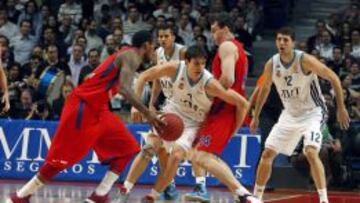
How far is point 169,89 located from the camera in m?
12.0

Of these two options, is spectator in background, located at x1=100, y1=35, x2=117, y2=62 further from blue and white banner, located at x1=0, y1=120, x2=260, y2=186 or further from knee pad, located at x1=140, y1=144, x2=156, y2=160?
knee pad, located at x1=140, y1=144, x2=156, y2=160

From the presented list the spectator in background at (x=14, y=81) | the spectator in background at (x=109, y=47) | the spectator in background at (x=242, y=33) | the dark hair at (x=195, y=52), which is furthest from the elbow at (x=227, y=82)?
the spectator in background at (x=242, y=33)

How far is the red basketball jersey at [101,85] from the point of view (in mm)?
10336

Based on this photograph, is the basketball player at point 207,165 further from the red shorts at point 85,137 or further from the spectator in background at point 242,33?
the spectator in background at point 242,33

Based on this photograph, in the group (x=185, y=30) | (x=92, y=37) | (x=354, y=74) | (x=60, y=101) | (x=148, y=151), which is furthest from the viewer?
(x=185, y=30)

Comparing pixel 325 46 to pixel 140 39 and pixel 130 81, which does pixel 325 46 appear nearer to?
pixel 140 39

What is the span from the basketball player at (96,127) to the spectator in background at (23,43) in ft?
28.5

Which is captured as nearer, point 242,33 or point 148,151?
point 148,151

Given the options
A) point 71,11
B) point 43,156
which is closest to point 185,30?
point 71,11

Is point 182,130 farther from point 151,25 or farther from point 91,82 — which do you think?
point 151,25

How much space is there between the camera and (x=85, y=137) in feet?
33.8

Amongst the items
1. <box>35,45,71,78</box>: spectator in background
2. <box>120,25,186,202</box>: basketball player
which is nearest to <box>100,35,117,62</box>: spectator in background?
<box>35,45,71,78</box>: spectator in background

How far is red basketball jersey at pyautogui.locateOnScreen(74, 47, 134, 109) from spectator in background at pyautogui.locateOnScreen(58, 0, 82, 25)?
9533 mm

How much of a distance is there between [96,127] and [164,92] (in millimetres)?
2041
